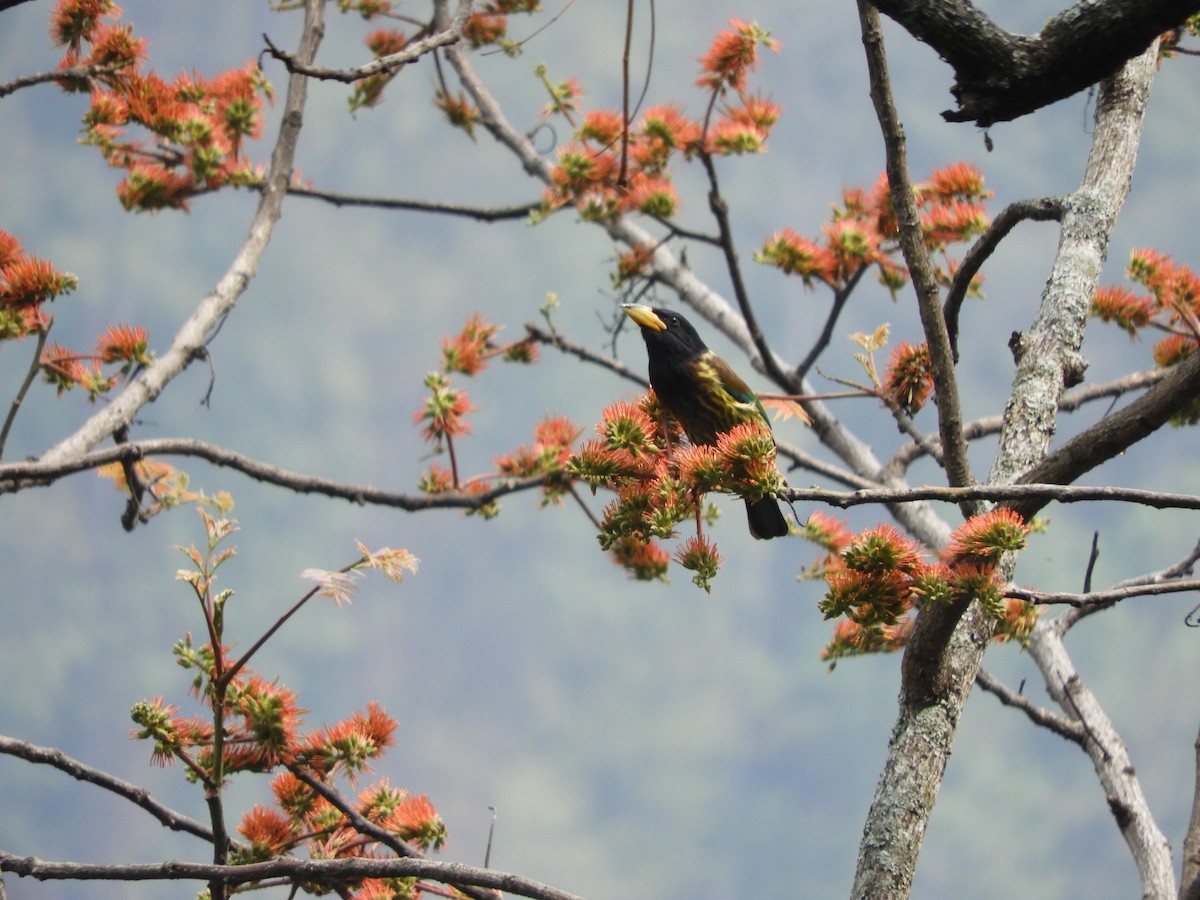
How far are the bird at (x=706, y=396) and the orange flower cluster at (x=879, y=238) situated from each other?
1.52m

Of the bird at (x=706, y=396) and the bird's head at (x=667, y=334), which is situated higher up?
the bird's head at (x=667, y=334)

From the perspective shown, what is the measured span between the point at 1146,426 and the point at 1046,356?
666mm

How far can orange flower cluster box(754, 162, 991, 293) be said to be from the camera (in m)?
5.36

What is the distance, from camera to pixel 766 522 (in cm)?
411

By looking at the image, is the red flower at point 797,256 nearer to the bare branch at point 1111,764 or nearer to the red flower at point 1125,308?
the red flower at point 1125,308

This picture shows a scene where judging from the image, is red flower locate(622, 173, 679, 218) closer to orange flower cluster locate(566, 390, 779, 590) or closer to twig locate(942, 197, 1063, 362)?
twig locate(942, 197, 1063, 362)

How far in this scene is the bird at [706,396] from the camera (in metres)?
3.98

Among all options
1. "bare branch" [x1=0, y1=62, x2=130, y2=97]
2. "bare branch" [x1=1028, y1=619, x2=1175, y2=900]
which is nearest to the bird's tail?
"bare branch" [x1=1028, y1=619, x2=1175, y2=900]

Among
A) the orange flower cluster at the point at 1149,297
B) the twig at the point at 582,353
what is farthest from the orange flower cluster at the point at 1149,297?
the twig at the point at 582,353

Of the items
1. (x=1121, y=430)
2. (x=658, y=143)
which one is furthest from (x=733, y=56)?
(x=1121, y=430)

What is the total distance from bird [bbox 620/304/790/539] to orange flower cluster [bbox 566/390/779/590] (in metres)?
0.82

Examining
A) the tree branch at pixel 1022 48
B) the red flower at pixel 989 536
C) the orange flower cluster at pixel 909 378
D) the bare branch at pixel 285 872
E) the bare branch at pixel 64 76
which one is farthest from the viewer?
the bare branch at pixel 64 76

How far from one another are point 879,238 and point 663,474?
3.33 meters

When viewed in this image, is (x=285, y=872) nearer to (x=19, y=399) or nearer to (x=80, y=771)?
(x=80, y=771)
